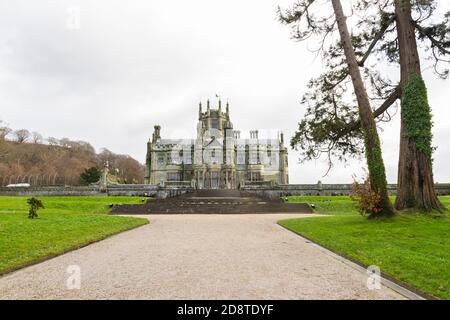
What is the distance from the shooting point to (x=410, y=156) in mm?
14625

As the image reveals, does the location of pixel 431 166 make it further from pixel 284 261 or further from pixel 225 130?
pixel 225 130

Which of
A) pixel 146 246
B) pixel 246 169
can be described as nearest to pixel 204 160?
pixel 246 169

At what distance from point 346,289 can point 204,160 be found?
63.0 meters

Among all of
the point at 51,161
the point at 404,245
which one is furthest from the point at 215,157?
the point at 404,245

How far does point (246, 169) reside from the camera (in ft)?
229

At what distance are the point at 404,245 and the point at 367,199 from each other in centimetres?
526

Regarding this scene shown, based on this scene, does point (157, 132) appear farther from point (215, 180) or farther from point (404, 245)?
point (404, 245)

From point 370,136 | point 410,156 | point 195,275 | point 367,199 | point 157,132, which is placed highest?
point 157,132

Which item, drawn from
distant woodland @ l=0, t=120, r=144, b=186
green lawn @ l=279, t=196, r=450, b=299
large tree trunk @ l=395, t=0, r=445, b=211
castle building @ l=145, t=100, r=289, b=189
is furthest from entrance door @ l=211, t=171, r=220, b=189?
large tree trunk @ l=395, t=0, r=445, b=211

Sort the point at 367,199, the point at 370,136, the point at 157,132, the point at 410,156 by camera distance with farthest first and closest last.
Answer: the point at 157,132 → the point at 410,156 → the point at 370,136 → the point at 367,199

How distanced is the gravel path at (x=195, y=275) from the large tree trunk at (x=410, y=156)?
23.9 feet

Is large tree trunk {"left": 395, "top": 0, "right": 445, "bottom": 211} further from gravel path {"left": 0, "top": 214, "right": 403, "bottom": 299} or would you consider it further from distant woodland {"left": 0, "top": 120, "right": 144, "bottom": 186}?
distant woodland {"left": 0, "top": 120, "right": 144, "bottom": 186}

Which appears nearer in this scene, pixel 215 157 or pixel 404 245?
pixel 404 245

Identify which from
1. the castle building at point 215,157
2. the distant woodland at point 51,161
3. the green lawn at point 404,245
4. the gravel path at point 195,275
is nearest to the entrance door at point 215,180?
the castle building at point 215,157
